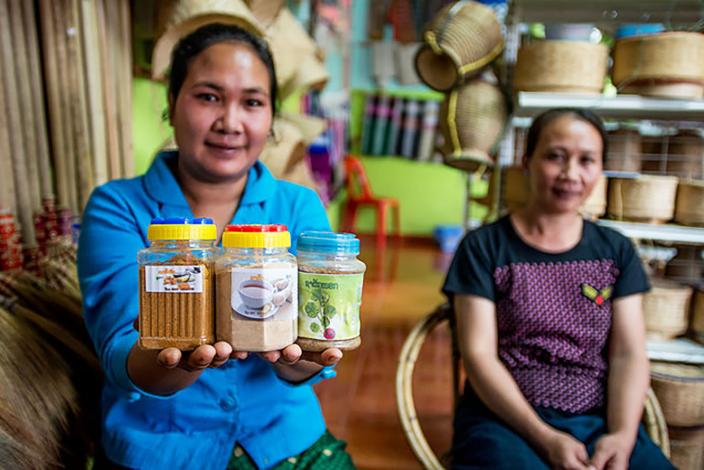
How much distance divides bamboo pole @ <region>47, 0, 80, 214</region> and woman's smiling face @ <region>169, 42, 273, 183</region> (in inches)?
20.4

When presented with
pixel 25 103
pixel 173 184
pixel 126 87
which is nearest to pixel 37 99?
pixel 25 103

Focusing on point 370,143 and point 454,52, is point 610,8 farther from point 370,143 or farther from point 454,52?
point 370,143

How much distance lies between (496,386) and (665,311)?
0.82 meters

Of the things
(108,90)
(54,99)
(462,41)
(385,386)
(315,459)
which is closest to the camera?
(315,459)

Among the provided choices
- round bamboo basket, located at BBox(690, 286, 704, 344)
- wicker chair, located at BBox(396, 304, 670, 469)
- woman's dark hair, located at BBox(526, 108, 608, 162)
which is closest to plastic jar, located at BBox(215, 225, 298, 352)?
wicker chair, located at BBox(396, 304, 670, 469)

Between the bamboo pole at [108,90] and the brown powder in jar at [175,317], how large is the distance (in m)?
0.94

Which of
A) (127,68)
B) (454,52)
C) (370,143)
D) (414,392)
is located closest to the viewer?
(127,68)

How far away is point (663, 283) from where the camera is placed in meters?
1.91

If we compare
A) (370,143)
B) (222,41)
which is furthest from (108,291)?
(370,143)

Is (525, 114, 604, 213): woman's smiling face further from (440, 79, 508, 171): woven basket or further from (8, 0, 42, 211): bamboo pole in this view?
(8, 0, 42, 211): bamboo pole

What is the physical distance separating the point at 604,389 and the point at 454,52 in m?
1.11

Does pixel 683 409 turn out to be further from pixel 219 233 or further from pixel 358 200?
pixel 358 200

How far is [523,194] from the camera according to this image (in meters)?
1.86

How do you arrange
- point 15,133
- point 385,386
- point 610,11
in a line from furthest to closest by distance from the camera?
point 385,386, point 610,11, point 15,133
